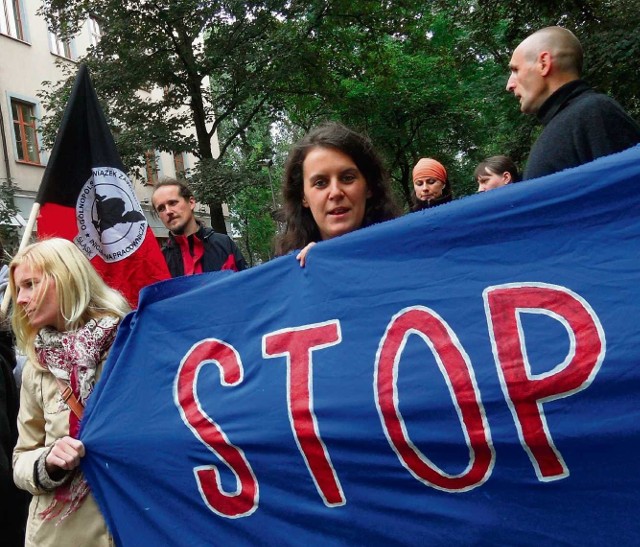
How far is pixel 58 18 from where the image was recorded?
12.8m

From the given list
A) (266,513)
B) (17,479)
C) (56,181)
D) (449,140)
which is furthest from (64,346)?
Result: (449,140)

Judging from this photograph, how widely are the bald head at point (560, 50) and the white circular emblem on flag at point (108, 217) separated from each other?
1.99 m

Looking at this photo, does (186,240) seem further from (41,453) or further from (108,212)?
(41,453)

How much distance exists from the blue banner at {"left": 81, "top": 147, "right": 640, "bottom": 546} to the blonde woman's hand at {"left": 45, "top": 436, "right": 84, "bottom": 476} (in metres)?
0.04

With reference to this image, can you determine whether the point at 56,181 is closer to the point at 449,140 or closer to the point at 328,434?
the point at 328,434

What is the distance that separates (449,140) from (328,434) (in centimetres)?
1953

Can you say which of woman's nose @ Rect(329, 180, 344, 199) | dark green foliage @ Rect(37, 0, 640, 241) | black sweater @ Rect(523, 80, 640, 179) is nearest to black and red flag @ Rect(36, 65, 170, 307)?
woman's nose @ Rect(329, 180, 344, 199)

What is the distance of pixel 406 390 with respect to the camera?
1.81m

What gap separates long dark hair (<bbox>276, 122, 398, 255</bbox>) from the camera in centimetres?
242

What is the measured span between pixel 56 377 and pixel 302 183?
3.47 ft

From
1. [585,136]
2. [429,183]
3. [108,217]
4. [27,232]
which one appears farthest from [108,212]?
[585,136]

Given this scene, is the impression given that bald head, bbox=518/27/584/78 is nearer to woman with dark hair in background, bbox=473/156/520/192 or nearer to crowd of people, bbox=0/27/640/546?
crowd of people, bbox=0/27/640/546

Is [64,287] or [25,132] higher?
[25,132]

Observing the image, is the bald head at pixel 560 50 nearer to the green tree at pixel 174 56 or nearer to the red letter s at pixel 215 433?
the red letter s at pixel 215 433
